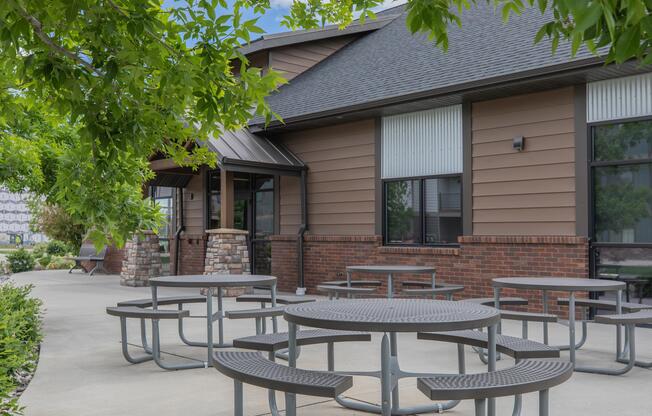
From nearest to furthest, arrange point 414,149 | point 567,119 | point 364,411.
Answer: point 364,411
point 567,119
point 414,149

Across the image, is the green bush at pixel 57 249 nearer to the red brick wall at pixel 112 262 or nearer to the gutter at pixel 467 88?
the red brick wall at pixel 112 262

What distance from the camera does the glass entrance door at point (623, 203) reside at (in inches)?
334

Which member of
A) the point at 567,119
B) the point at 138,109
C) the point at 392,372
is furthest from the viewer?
the point at 567,119

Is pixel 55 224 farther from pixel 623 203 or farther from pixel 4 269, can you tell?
pixel 623 203

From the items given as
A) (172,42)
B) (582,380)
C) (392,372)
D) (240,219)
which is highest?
(172,42)

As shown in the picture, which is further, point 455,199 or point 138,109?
point 455,199

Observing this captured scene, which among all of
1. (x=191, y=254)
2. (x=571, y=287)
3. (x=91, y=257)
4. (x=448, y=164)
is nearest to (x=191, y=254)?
(x=191, y=254)

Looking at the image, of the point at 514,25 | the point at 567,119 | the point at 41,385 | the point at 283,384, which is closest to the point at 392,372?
the point at 283,384

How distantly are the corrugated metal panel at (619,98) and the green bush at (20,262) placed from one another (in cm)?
1932

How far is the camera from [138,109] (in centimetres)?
353

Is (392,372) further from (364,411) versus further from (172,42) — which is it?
(172,42)

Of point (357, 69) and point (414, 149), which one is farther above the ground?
point (357, 69)

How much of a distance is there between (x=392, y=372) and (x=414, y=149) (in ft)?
25.5

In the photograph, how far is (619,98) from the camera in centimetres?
876
